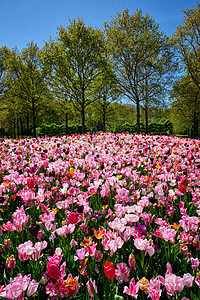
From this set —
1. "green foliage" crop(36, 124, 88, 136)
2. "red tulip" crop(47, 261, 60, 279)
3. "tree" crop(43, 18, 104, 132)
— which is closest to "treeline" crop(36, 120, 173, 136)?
"green foliage" crop(36, 124, 88, 136)

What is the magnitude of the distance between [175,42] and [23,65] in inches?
700

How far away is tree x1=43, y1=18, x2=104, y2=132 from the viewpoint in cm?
1788

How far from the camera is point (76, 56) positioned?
1817 centimetres

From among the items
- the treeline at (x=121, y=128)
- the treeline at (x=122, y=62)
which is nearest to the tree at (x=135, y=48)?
the treeline at (x=122, y=62)

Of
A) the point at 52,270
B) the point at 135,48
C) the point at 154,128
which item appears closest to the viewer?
the point at 52,270

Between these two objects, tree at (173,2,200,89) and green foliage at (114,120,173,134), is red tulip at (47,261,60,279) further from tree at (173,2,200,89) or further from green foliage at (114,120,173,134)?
green foliage at (114,120,173,134)

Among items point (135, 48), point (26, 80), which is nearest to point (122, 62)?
point (135, 48)

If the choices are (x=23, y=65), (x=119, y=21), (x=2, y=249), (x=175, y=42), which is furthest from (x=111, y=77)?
(x=2, y=249)

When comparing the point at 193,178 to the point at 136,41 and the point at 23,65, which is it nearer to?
the point at 136,41

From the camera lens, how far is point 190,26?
17.0 meters

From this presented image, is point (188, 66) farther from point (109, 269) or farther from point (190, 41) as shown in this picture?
point (109, 269)

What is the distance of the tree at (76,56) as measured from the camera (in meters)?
17.9

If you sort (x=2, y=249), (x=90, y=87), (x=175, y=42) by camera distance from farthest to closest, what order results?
(x=90, y=87) < (x=175, y=42) < (x=2, y=249)

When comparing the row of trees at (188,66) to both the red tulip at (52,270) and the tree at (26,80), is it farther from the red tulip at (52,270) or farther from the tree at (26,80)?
the red tulip at (52,270)
